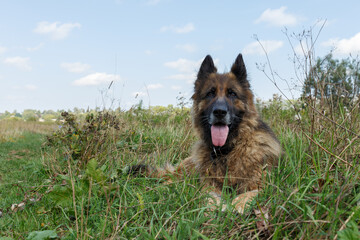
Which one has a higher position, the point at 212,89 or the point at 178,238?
the point at 212,89

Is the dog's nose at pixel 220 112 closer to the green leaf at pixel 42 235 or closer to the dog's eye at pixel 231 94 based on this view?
the dog's eye at pixel 231 94

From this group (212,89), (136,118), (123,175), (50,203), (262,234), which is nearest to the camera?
(262,234)

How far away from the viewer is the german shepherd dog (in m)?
3.58

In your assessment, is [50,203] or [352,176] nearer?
[352,176]

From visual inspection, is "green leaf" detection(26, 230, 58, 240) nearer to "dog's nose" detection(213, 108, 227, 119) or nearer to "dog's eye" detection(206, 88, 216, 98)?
"dog's nose" detection(213, 108, 227, 119)

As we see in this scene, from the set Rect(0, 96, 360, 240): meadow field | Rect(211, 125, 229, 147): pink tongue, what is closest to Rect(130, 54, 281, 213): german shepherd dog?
Rect(211, 125, 229, 147): pink tongue

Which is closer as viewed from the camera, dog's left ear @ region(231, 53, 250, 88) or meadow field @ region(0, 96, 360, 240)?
meadow field @ region(0, 96, 360, 240)

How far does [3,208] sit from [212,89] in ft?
10.6

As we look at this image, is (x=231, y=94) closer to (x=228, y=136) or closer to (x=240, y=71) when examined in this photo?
(x=240, y=71)

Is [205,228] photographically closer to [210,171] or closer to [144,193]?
[144,193]

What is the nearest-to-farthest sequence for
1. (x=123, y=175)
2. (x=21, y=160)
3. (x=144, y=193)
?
(x=144, y=193) → (x=123, y=175) → (x=21, y=160)

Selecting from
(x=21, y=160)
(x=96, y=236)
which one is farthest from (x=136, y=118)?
(x=96, y=236)

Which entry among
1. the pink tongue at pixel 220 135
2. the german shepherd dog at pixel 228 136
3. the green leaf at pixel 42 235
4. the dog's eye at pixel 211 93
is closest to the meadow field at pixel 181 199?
the green leaf at pixel 42 235

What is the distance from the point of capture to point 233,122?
3930 millimetres
